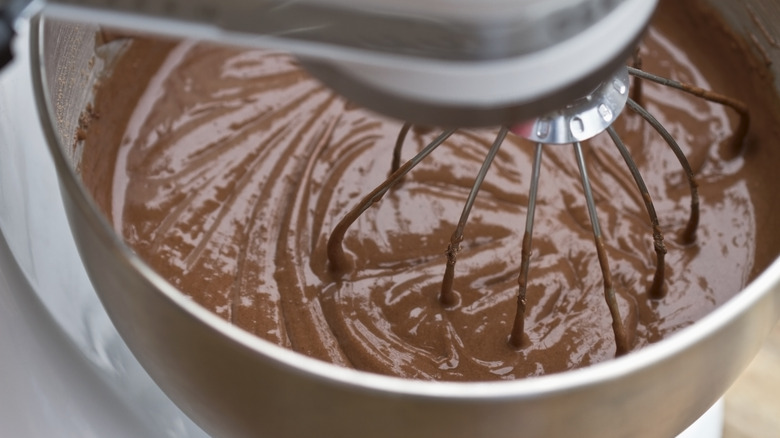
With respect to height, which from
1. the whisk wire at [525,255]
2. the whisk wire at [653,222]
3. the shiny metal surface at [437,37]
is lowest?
the shiny metal surface at [437,37]

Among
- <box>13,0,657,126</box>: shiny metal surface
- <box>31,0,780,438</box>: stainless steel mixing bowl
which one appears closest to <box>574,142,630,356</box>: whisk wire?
<box>31,0,780,438</box>: stainless steel mixing bowl

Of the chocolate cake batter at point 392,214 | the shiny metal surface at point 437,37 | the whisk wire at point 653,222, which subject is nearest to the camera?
the shiny metal surface at point 437,37

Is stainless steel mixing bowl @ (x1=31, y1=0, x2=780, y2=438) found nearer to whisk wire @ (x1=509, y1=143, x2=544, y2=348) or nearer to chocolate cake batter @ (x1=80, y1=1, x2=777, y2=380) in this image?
whisk wire @ (x1=509, y1=143, x2=544, y2=348)

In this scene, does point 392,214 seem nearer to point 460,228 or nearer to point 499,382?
point 460,228

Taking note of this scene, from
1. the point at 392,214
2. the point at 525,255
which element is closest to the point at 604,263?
the point at 525,255

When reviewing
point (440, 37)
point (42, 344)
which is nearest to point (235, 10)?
point (440, 37)

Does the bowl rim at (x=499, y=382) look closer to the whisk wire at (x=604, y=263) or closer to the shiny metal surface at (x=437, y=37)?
the shiny metal surface at (x=437, y=37)

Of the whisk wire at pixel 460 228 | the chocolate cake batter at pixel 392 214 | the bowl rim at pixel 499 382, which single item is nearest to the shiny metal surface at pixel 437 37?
the bowl rim at pixel 499 382
